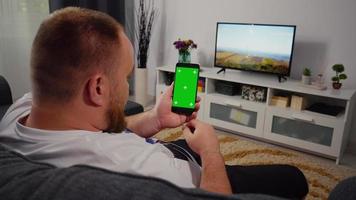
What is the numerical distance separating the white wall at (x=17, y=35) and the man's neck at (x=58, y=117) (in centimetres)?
236

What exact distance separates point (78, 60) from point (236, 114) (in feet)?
7.39

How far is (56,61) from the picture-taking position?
25.7 inches

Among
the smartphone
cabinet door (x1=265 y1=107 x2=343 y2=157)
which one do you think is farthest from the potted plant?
the smartphone

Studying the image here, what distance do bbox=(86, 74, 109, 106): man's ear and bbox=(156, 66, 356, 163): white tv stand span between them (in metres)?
2.00

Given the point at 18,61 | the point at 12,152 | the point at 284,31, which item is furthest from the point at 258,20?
the point at 12,152

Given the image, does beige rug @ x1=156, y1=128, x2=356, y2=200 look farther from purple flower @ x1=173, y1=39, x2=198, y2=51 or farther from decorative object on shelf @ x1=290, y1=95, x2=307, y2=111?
purple flower @ x1=173, y1=39, x2=198, y2=51

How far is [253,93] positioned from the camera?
2.68 m

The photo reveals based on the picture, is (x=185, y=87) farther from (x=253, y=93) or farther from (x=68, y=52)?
(x=253, y=93)

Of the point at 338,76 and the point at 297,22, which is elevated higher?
the point at 297,22

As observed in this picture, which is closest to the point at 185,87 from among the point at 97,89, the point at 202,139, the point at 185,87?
the point at 185,87

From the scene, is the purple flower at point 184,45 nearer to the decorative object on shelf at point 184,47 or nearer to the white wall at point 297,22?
the decorative object on shelf at point 184,47

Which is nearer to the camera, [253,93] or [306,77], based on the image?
[306,77]

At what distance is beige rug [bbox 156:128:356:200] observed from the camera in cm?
200

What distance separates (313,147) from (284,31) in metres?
0.99
